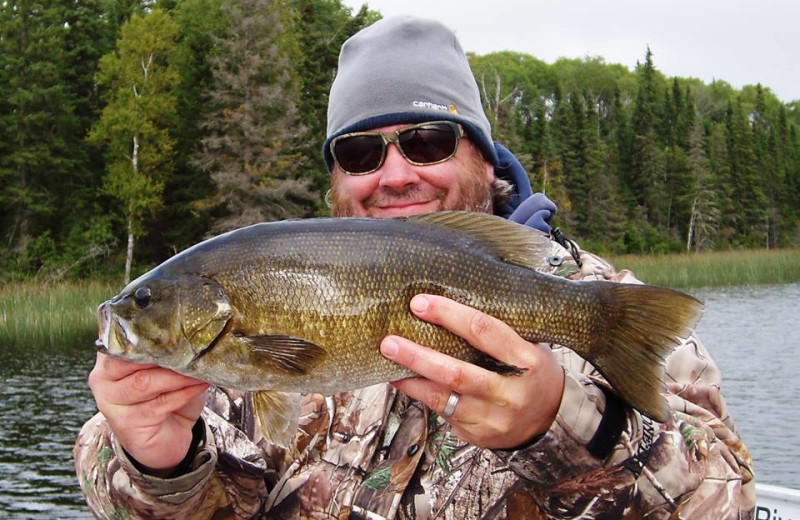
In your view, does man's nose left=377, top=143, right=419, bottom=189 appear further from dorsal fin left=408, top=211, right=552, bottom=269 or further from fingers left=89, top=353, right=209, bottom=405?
fingers left=89, top=353, right=209, bottom=405

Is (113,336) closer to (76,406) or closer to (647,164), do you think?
(76,406)

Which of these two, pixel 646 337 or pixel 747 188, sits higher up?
pixel 646 337

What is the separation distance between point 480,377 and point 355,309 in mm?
446

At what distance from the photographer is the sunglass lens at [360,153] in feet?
13.0

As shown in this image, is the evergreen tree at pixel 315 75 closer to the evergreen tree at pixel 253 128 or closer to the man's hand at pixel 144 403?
the evergreen tree at pixel 253 128

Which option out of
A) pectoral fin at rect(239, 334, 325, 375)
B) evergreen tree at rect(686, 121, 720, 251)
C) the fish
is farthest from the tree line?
pectoral fin at rect(239, 334, 325, 375)

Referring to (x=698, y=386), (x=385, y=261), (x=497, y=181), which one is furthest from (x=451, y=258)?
(x=497, y=181)

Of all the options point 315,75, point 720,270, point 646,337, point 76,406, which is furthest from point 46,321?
point 315,75

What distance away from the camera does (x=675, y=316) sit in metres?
2.52

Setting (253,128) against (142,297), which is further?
(253,128)

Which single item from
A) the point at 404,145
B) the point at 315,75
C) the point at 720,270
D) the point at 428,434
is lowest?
the point at 720,270

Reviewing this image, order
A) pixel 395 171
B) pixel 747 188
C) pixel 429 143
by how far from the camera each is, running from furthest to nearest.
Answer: pixel 747 188, pixel 429 143, pixel 395 171

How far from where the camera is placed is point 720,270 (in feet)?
118

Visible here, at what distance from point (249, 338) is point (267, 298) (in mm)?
138
